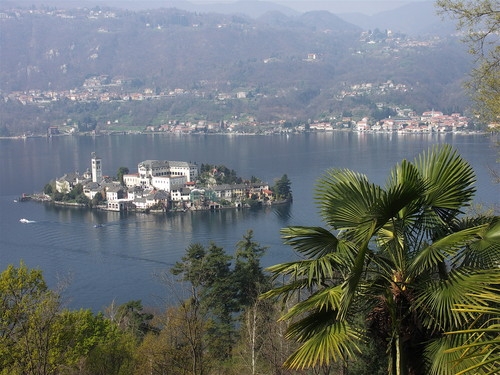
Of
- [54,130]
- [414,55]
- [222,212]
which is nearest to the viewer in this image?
[222,212]

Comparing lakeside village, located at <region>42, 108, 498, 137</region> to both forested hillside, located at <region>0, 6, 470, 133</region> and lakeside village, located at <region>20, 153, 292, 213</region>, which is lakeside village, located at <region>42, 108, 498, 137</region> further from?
lakeside village, located at <region>20, 153, 292, 213</region>

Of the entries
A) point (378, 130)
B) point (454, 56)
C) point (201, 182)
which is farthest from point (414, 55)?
point (201, 182)

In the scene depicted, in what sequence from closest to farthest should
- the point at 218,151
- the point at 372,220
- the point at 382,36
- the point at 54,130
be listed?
the point at 372,220
the point at 218,151
the point at 54,130
the point at 382,36

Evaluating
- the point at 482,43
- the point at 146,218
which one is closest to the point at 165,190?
the point at 146,218

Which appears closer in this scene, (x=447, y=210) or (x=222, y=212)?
(x=447, y=210)

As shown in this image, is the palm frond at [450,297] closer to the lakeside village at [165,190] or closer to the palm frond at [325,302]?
the palm frond at [325,302]

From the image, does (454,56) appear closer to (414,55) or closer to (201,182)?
(414,55)

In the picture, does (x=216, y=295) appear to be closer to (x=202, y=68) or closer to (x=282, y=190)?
(x=282, y=190)
